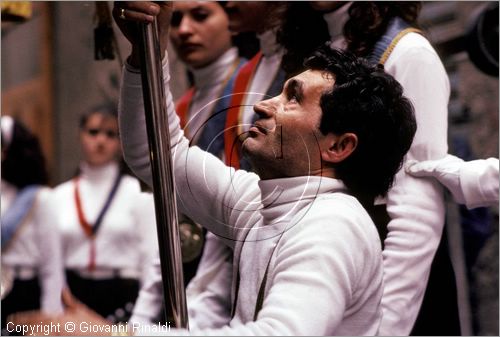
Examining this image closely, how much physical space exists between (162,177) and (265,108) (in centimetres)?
15

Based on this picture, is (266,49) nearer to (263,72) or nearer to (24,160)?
(263,72)

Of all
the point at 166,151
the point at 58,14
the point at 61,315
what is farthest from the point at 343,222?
the point at 58,14

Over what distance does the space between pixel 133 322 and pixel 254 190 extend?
29cm

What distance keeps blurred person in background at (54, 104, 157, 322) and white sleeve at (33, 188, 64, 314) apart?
0.02 m

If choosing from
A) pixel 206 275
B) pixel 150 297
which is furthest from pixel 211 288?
pixel 150 297

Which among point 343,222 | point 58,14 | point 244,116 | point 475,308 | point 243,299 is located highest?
point 58,14

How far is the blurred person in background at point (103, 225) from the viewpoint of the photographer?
1.54 m

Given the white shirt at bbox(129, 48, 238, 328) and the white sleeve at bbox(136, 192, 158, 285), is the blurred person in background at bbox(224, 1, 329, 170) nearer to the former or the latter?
the white shirt at bbox(129, 48, 238, 328)

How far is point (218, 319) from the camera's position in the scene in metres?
1.28

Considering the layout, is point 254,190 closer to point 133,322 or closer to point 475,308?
point 133,322

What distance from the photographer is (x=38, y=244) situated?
1.72m

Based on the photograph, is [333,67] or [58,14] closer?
[333,67]

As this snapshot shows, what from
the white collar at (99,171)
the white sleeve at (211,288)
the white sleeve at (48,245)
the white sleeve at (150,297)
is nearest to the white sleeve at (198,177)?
the white sleeve at (211,288)

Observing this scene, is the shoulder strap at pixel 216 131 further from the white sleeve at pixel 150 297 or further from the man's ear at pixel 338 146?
the white sleeve at pixel 150 297
